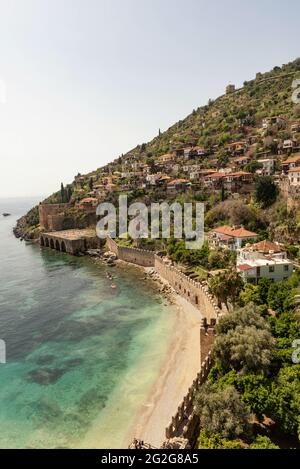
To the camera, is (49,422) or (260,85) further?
(260,85)

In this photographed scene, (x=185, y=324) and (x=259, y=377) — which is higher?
(x=259, y=377)

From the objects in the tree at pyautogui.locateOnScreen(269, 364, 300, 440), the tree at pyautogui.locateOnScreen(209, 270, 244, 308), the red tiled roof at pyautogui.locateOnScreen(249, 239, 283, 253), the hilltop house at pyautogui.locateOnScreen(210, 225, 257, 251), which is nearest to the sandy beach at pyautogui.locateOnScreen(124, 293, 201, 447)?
the tree at pyautogui.locateOnScreen(209, 270, 244, 308)

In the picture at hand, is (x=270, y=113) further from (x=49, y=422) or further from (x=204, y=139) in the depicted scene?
(x=49, y=422)

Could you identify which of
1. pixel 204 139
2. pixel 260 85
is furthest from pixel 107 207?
pixel 260 85

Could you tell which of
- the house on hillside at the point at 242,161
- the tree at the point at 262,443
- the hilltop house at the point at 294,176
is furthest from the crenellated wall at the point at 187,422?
the house on hillside at the point at 242,161

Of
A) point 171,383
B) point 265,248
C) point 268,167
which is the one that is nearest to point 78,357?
point 171,383

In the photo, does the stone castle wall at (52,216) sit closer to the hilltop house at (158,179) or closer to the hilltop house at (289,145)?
the hilltop house at (158,179)

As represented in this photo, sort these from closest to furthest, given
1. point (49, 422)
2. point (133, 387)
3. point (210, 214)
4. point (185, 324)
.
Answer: point (49, 422)
point (133, 387)
point (185, 324)
point (210, 214)
